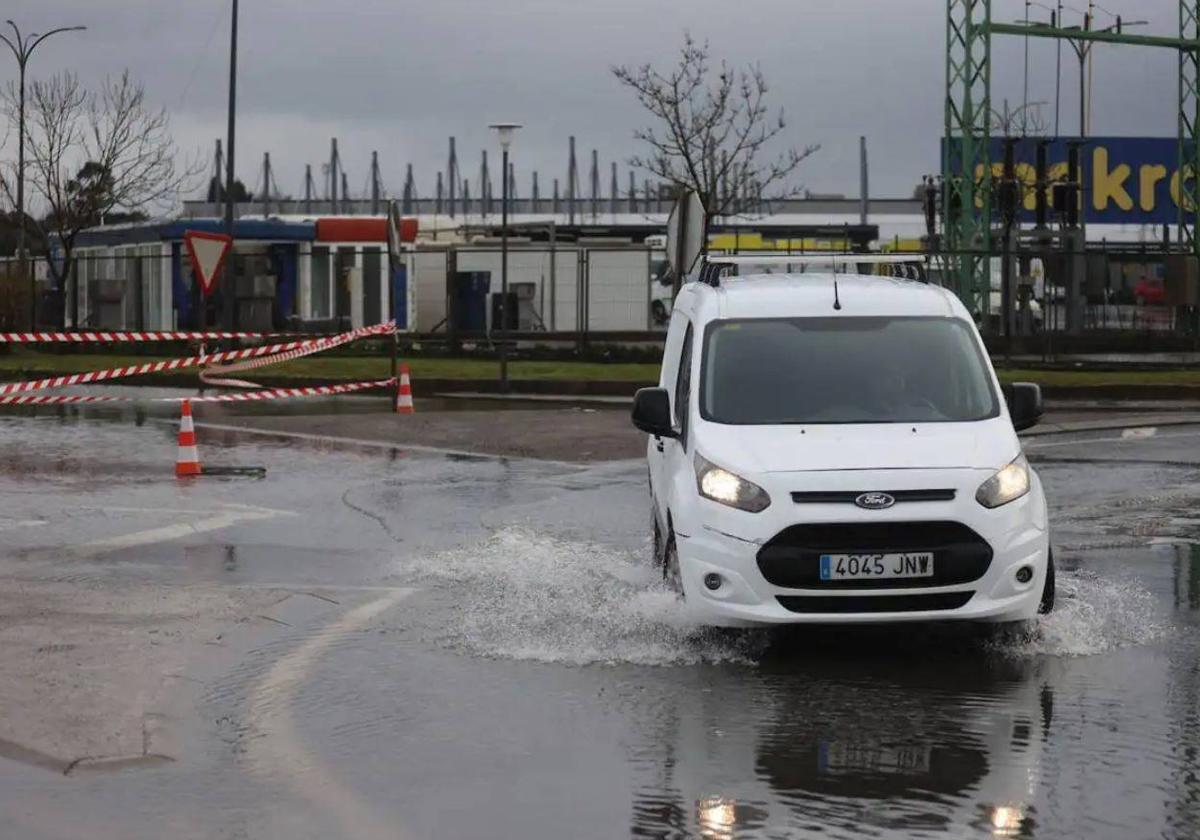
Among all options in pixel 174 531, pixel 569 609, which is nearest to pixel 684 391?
pixel 569 609

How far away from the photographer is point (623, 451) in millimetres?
21531

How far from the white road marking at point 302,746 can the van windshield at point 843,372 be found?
2221mm

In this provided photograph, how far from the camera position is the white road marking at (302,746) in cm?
663

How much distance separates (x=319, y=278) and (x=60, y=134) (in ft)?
34.5

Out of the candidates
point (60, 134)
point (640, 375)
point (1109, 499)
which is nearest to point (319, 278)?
point (60, 134)

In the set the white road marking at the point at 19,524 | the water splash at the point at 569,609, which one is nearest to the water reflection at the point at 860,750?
the water splash at the point at 569,609

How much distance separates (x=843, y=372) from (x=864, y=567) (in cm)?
164

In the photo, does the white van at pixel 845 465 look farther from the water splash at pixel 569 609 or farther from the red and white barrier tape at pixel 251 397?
the red and white barrier tape at pixel 251 397

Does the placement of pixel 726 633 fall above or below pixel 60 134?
below

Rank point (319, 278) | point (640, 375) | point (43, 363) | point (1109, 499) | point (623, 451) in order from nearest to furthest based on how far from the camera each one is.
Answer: point (1109, 499), point (623, 451), point (640, 375), point (43, 363), point (319, 278)

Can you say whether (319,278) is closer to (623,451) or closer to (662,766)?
(623,451)

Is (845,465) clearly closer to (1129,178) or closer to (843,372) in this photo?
(843,372)

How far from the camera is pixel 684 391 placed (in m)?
11.1

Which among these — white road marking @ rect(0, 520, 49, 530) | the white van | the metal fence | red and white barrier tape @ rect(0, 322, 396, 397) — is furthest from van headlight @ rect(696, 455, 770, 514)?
the metal fence
